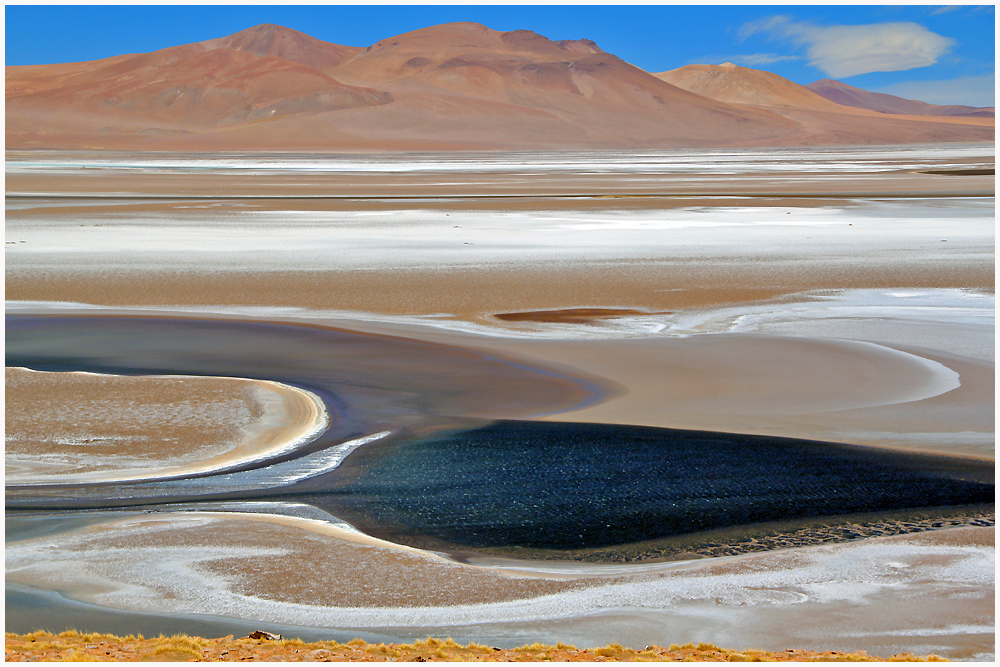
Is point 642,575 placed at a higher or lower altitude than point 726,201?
lower

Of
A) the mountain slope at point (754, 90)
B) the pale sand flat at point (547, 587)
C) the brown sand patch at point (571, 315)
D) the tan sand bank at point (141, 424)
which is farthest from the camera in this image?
the mountain slope at point (754, 90)

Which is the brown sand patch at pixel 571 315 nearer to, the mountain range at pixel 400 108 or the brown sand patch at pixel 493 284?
the brown sand patch at pixel 493 284

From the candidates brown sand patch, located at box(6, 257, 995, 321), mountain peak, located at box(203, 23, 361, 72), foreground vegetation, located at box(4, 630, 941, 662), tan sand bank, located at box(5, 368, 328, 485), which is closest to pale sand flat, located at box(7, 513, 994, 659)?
foreground vegetation, located at box(4, 630, 941, 662)

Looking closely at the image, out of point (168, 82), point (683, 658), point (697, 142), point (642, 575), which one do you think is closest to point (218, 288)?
point (642, 575)

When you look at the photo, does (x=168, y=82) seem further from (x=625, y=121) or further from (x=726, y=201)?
(x=726, y=201)

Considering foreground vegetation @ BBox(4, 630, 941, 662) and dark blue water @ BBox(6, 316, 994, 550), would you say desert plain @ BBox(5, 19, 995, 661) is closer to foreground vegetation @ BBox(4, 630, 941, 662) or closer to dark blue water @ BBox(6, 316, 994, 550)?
dark blue water @ BBox(6, 316, 994, 550)

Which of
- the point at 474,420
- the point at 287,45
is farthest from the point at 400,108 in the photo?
the point at 474,420

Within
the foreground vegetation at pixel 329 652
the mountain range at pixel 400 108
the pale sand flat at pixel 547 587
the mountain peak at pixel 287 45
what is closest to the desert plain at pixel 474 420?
the pale sand flat at pixel 547 587
